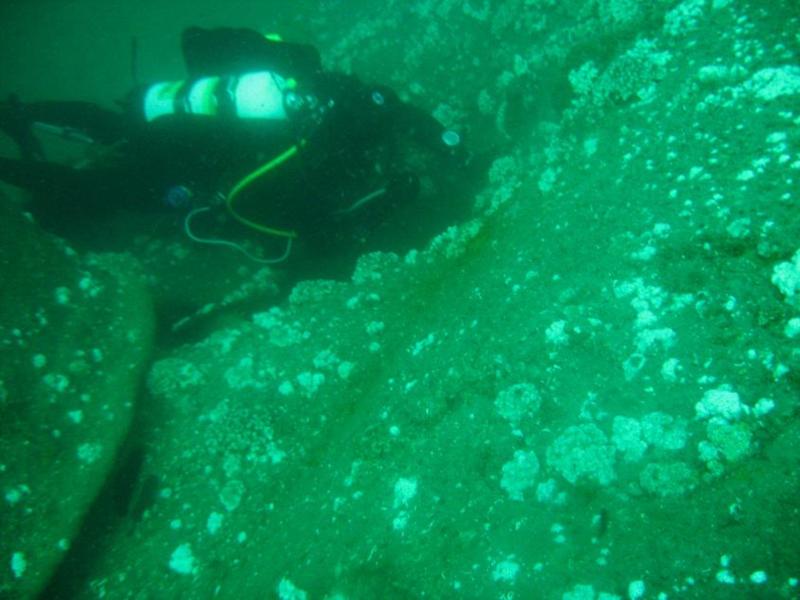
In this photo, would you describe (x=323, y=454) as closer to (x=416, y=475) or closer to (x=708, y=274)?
(x=416, y=475)

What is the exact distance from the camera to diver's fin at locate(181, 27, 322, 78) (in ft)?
15.1

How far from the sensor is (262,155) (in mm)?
4391

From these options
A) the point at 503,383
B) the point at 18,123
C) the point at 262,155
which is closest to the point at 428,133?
the point at 262,155

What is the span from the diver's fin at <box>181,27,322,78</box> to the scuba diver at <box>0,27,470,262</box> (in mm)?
15

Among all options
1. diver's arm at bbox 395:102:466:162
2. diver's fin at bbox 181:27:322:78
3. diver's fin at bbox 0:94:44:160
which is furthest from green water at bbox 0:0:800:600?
diver's fin at bbox 0:94:44:160

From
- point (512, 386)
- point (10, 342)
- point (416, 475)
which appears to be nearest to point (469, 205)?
point (512, 386)

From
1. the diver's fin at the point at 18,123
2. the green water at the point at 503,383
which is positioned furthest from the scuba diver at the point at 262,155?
the green water at the point at 503,383

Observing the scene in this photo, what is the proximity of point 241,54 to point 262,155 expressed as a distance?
4.17 ft

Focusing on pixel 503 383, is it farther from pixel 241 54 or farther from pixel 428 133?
pixel 241 54

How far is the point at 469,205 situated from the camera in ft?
15.6

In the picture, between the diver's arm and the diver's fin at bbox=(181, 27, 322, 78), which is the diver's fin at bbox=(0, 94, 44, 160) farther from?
the diver's arm

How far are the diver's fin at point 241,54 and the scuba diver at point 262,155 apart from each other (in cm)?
1

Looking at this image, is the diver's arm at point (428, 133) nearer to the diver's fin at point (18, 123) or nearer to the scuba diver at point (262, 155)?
the scuba diver at point (262, 155)

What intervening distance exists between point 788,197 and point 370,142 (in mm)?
3394
